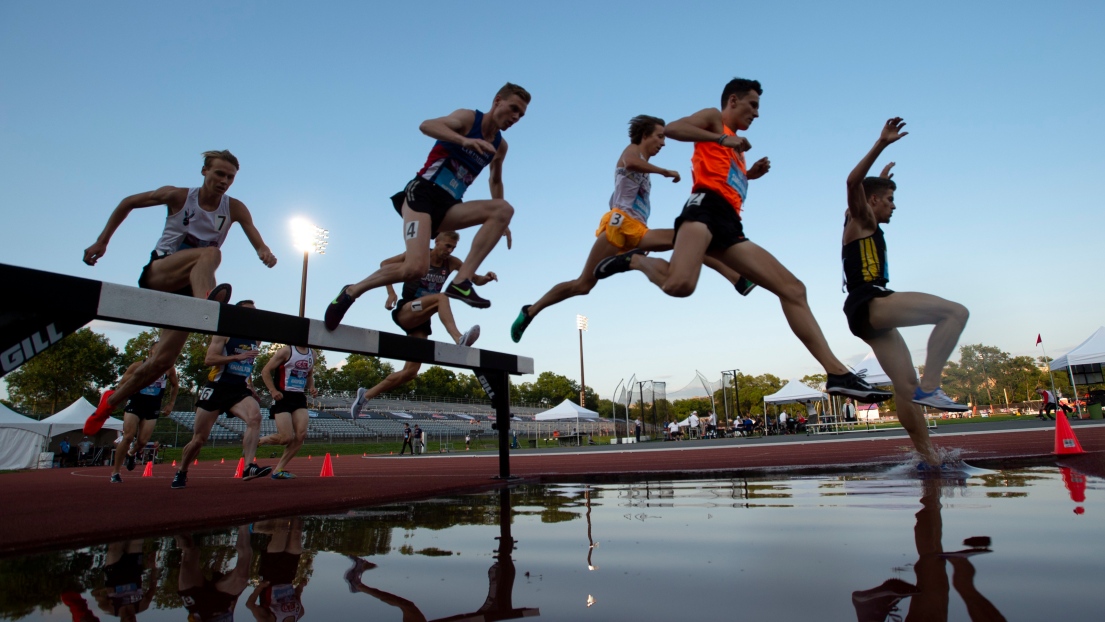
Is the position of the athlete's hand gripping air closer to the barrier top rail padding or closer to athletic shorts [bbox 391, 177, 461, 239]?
athletic shorts [bbox 391, 177, 461, 239]

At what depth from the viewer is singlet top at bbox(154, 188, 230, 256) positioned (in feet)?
13.8

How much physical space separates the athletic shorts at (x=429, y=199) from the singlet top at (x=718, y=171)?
1.73m

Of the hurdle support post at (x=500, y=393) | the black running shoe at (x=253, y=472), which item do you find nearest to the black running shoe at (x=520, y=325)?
the hurdle support post at (x=500, y=393)

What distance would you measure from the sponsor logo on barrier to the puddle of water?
69cm

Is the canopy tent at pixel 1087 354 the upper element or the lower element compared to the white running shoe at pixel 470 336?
upper

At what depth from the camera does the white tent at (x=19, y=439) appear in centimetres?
2316

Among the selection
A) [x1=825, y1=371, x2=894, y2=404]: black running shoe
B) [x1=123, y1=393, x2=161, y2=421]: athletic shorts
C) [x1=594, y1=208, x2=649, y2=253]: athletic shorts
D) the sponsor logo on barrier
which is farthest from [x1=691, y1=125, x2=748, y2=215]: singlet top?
[x1=123, y1=393, x2=161, y2=421]: athletic shorts

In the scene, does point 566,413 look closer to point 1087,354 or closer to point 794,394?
point 794,394

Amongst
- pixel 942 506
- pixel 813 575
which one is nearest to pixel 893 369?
pixel 942 506

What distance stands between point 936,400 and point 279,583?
4.06 metres

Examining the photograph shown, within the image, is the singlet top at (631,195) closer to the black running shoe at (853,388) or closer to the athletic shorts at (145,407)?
the black running shoe at (853,388)

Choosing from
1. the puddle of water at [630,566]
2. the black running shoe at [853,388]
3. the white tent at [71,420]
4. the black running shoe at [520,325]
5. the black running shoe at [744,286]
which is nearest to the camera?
the puddle of water at [630,566]

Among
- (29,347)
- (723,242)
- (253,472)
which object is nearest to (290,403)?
(253,472)

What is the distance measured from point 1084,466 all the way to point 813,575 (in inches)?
142
